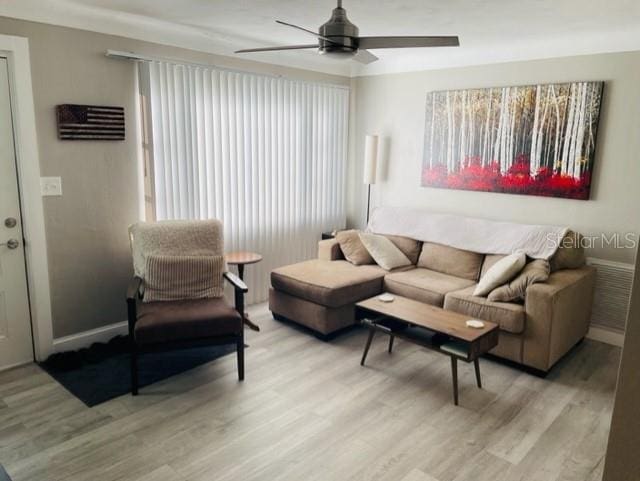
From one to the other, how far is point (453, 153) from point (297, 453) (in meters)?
3.18

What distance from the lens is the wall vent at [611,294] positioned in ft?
12.2

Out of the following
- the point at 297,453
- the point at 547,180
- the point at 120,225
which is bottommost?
the point at 297,453

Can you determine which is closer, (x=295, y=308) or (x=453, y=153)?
(x=295, y=308)

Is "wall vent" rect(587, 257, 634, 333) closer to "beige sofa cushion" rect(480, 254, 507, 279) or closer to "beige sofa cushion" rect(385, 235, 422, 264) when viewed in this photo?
"beige sofa cushion" rect(480, 254, 507, 279)

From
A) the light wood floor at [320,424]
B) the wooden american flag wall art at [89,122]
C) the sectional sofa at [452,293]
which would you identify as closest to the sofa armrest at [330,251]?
the sectional sofa at [452,293]

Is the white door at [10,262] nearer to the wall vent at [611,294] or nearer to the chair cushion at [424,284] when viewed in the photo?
the chair cushion at [424,284]

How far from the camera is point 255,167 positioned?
4453 mm

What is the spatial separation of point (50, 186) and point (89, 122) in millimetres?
525

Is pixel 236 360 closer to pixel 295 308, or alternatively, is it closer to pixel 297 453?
pixel 295 308

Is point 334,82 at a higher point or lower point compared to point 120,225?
higher

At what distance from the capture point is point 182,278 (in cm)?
339

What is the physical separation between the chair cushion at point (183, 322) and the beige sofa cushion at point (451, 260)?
6.65 feet

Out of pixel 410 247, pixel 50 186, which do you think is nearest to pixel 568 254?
pixel 410 247

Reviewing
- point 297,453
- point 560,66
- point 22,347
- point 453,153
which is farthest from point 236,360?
point 560,66
